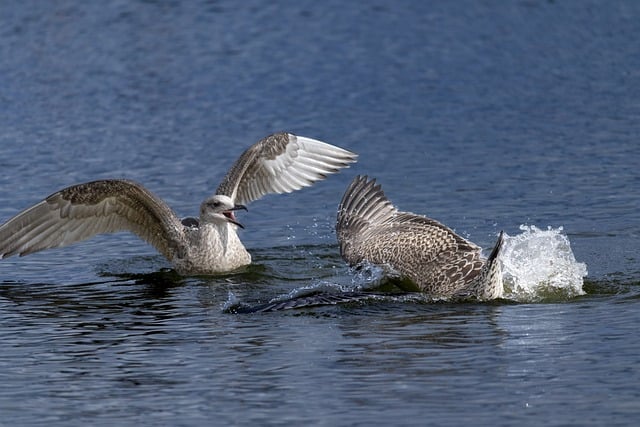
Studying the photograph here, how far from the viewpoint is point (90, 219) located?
1249 cm

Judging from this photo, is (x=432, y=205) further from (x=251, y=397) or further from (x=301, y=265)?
(x=251, y=397)

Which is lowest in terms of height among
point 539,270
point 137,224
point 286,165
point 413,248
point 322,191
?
point 539,270

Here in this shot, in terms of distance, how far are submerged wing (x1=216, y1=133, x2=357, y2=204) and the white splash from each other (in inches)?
94.0

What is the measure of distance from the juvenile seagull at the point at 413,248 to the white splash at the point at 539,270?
0.92 feet

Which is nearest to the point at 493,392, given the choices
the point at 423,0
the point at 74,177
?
the point at 74,177

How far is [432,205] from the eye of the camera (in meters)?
13.5

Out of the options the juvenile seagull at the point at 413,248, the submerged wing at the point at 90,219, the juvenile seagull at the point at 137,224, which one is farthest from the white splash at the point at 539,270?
the submerged wing at the point at 90,219

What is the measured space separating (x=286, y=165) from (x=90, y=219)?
1862mm

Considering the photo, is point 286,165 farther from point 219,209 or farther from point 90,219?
point 90,219

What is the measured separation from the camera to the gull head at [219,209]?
12203mm

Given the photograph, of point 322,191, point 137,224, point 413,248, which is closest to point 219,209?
point 137,224

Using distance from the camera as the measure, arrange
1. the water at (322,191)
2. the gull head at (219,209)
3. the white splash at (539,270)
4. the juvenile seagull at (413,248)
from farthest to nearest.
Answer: the gull head at (219,209) → the white splash at (539,270) → the juvenile seagull at (413,248) → the water at (322,191)

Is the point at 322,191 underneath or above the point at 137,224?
above

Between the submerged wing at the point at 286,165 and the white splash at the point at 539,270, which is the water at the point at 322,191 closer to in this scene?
the white splash at the point at 539,270
